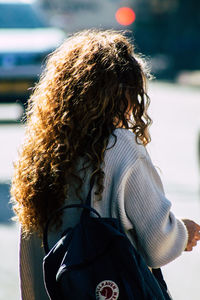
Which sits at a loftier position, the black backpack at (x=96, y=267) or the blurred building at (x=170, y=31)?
the blurred building at (x=170, y=31)

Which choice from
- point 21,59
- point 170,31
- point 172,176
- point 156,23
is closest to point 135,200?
point 172,176

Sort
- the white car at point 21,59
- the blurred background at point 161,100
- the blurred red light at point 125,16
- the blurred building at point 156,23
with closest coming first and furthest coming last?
1. the blurred background at point 161,100
2. the white car at point 21,59
3. the blurred building at point 156,23
4. the blurred red light at point 125,16

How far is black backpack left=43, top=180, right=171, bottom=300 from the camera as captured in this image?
219 centimetres

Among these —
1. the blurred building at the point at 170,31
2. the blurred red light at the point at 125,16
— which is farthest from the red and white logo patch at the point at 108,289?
the blurred red light at the point at 125,16

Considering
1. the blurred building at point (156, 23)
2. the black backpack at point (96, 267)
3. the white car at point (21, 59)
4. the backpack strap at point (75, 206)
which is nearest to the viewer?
the black backpack at point (96, 267)

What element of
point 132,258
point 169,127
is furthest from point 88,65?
point 169,127

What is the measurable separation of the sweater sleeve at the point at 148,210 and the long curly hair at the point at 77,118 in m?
0.10

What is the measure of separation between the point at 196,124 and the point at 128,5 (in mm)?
28090

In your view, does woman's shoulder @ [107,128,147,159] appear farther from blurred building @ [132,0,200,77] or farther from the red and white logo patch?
blurred building @ [132,0,200,77]

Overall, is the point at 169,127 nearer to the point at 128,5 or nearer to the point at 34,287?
the point at 34,287

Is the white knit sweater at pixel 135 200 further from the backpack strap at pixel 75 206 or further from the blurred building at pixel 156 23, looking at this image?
the blurred building at pixel 156 23

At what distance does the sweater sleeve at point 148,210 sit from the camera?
2365 mm

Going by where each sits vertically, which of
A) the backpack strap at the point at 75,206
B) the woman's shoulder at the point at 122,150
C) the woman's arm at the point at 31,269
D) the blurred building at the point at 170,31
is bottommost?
the woman's arm at the point at 31,269

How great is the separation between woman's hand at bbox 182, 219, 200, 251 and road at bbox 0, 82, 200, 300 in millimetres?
205
